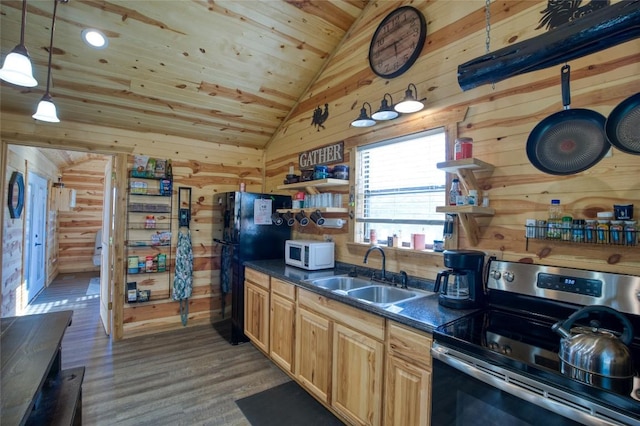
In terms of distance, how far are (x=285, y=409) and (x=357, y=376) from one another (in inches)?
29.9

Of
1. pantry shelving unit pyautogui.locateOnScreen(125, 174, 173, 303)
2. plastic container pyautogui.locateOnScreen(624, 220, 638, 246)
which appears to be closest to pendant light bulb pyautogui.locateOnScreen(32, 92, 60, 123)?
pantry shelving unit pyautogui.locateOnScreen(125, 174, 173, 303)

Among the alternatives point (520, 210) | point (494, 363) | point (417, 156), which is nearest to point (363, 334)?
point (494, 363)

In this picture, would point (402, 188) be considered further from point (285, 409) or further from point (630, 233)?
point (285, 409)

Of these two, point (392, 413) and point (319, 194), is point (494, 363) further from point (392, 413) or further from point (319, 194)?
point (319, 194)

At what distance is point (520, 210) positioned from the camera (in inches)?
70.0

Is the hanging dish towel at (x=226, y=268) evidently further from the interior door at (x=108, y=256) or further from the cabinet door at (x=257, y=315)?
the interior door at (x=108, y=256)

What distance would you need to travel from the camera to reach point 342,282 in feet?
8.83

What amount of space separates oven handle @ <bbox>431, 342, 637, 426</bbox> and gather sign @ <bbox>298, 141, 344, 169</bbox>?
6.81 ft

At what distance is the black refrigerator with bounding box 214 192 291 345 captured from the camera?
3.45m

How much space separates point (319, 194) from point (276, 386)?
1771 mm

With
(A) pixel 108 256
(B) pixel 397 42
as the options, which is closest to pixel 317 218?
(B) pixel 397 42

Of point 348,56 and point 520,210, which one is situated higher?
point 348,56

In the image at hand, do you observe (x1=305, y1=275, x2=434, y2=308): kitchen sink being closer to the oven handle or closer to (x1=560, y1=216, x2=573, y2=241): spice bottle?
the oven handle

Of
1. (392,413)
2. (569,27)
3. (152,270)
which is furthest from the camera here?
(152,270)
